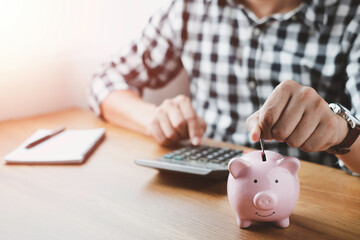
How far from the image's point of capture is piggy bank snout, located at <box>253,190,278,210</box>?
460mm

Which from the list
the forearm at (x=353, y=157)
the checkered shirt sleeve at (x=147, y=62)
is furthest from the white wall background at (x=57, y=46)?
the forearm at (x=353, y=157)

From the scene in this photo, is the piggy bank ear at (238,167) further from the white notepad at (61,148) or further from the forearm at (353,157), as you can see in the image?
the white notepad at (61,148)

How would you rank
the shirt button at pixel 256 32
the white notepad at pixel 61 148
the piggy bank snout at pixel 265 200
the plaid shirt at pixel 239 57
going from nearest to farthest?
the piggy bank snout at pixel 265 200 → the white notepad at pixel 61 148 → the plaid shirt at pixel 239 57 → the shirt button at pixel 256 32

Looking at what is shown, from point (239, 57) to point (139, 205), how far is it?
58cm

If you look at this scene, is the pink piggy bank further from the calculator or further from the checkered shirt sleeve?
the checkered shirt sleeve

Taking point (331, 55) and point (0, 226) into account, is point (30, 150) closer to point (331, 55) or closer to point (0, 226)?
point (0, 226)

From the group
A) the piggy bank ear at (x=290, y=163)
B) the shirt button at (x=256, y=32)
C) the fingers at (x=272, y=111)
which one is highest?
the fingers at (x=272, y=111)

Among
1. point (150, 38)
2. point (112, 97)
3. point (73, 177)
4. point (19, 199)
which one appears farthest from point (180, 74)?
point (19, 199)

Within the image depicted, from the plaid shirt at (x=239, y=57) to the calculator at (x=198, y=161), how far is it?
28cm

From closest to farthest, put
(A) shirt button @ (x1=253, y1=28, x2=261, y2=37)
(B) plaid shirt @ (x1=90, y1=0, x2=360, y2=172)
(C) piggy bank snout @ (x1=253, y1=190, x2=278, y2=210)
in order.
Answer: (C) piggy bank snout @ (x1=253, y1=190, x2=278, y2=210), (B) plaid shirt @ (x1=90, y1=0, x2=360, y2=172), (A) shirt button @ (x1=253, y1=28, x2=261, y2=37)

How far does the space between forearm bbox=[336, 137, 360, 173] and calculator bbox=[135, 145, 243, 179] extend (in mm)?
187

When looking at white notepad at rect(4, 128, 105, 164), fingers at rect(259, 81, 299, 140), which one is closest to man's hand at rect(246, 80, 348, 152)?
fingers at rect(259, 81, 299, 140)

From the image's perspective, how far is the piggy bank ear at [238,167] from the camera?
471 mm

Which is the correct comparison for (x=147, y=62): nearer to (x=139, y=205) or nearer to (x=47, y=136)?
(x=47, y=136)
